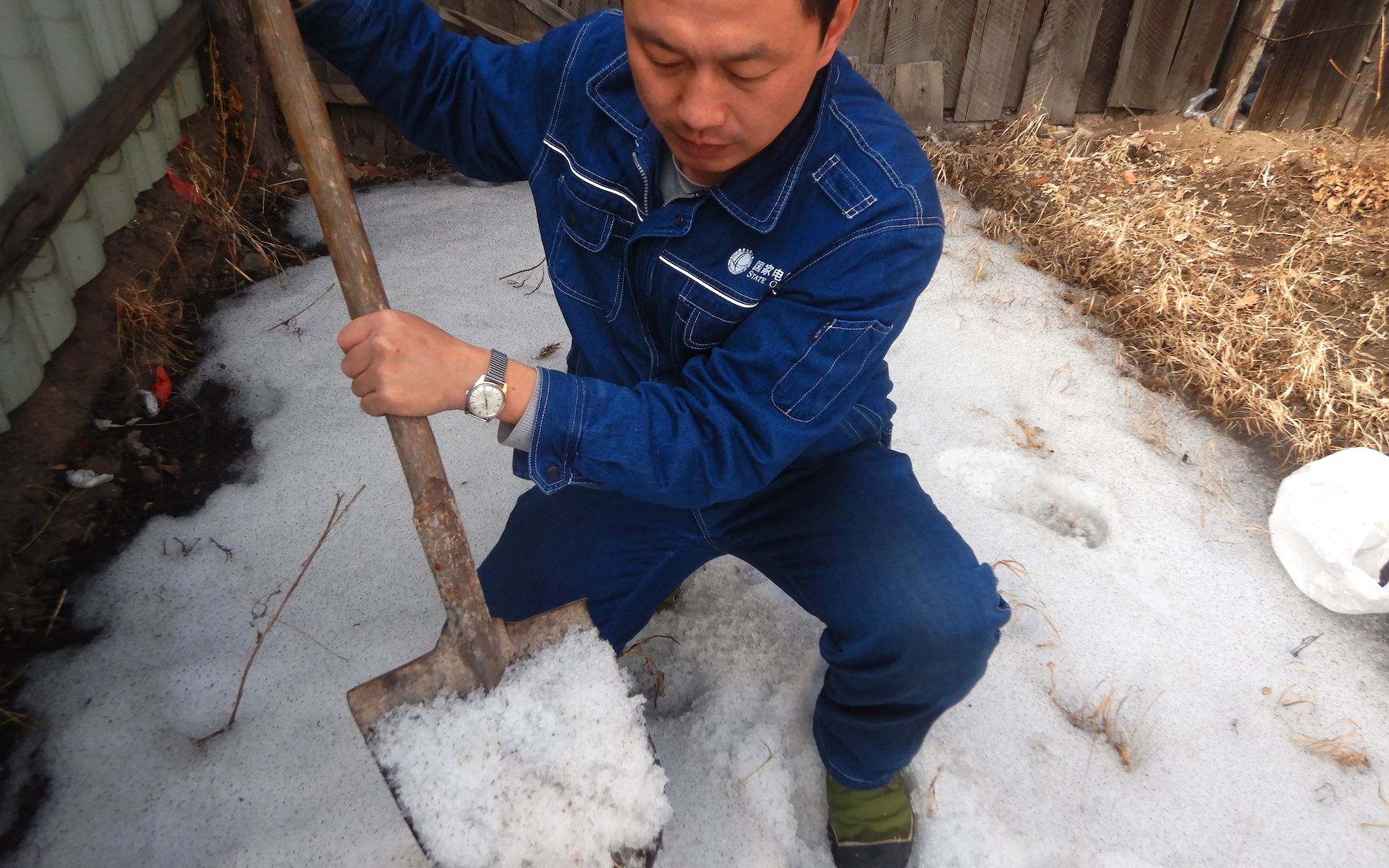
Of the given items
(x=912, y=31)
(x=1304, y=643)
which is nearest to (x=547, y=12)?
(x=912, y=31)

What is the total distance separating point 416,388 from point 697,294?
49 cm

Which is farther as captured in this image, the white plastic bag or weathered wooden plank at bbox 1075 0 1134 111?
weathered wooden plank at bbox 1075 0 1134 111

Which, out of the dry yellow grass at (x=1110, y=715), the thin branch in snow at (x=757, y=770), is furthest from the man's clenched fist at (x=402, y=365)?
the dry yellow grass at (x=1110, y=715)

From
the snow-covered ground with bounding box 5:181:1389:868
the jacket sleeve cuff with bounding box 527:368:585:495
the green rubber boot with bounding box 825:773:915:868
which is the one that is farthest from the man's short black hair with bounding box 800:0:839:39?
the green rubber boot with bounding box 825:773:915:868

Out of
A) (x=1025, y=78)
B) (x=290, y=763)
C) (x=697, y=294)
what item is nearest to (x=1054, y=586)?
(x=697, y=294)

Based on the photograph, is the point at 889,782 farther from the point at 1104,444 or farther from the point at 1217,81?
the point at 1217,81

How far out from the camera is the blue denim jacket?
1303mm

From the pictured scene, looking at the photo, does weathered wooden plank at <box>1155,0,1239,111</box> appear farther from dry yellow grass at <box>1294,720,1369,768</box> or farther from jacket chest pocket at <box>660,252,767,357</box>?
jacket chest pocket at <box>660,252,767,357</box>

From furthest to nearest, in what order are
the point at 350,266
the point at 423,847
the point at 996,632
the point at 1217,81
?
the point at 1217,81 → the point at 996,632 → the point at 350,266 → the point at 423,847

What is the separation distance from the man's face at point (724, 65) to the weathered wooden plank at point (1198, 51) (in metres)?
3.36

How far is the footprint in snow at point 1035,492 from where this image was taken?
7.23 ft

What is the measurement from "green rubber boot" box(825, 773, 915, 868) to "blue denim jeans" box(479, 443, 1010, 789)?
38 millimetres

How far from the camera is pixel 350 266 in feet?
4.15

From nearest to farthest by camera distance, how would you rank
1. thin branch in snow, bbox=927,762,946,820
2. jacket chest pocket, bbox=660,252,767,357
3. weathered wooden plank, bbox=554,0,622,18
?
jacket chest pocket, bbox=660,252,767,357 < thin branch in snow, bbox=927,762,946,820 < weathered wooden plank, bbox=554,0,622,18
